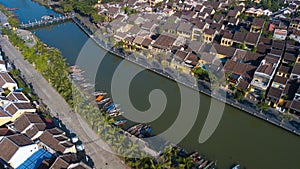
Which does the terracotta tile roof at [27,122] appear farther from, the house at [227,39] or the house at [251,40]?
the house at [251,40]

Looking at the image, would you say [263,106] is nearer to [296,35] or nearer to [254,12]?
[296,35]

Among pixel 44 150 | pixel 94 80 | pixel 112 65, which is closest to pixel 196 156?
Result: pixel 44 150

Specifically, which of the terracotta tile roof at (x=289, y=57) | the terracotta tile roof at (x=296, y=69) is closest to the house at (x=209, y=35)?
the terracotta tile roof at (x=289, y=57)

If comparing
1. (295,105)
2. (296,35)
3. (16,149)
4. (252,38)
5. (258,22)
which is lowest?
(16,149)

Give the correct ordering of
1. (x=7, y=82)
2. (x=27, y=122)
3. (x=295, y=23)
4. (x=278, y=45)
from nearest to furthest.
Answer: (x=27, y=122), (x=7, y=82), (x=278, y=45), (x=295, y=23)

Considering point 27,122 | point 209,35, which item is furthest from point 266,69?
point 27,122

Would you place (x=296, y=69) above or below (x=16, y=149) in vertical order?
above
